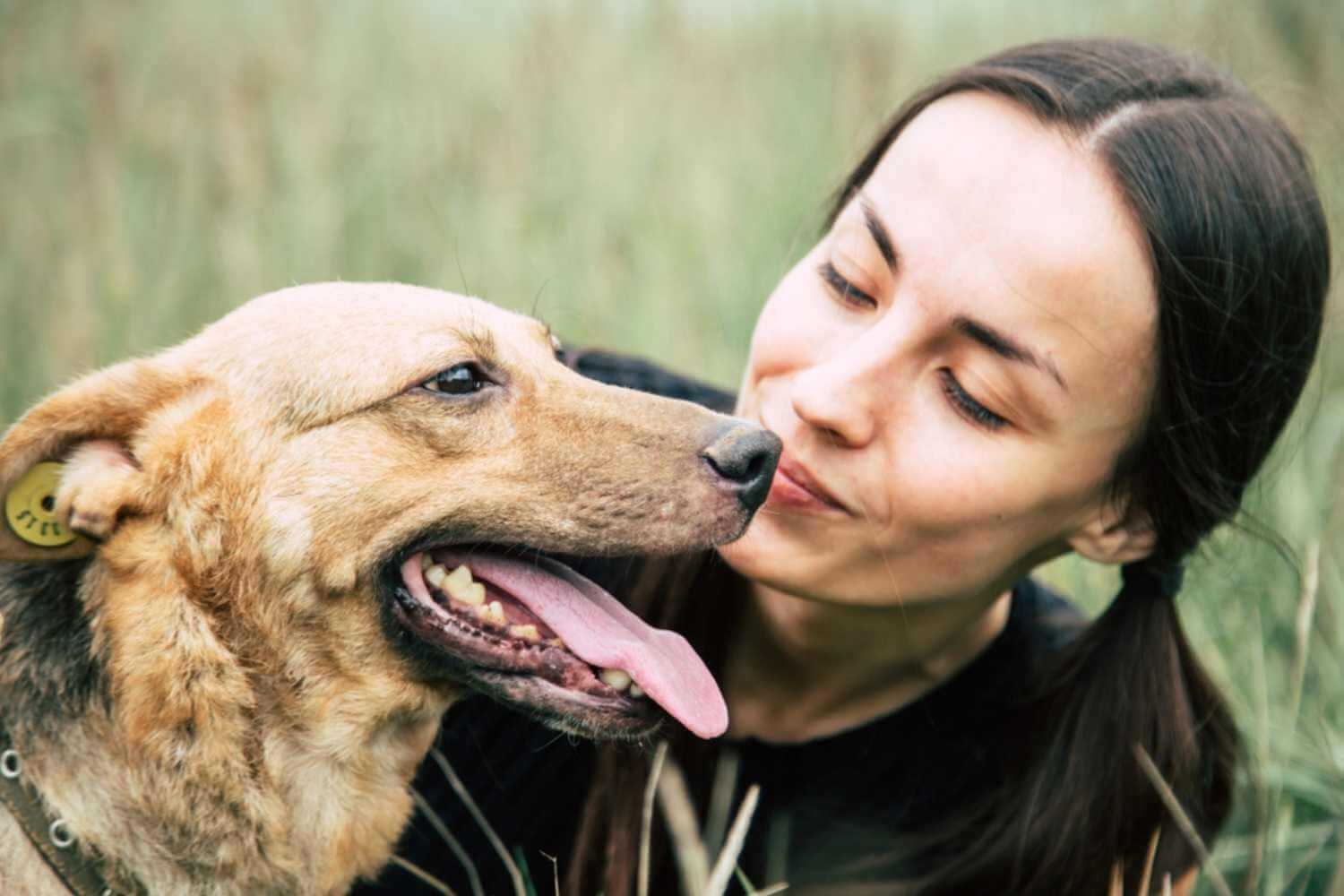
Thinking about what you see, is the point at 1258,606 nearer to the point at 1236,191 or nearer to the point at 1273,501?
the point at 1273,501

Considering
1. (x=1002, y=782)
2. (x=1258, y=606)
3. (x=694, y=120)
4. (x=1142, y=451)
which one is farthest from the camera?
(x=694, y=120)

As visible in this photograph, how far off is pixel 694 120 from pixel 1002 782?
4418mm

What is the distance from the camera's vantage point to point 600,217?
5992mm

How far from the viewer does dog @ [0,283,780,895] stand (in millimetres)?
2295

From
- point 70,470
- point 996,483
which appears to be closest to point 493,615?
point 70,470

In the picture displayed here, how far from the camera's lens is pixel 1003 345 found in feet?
8.66

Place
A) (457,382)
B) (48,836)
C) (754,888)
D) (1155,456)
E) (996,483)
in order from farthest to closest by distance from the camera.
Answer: (754,888)
(1155,456)
(996,483)
(457,382)
(48,836)

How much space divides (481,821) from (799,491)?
41.3 inches

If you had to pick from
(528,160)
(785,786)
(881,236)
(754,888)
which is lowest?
(754,888)

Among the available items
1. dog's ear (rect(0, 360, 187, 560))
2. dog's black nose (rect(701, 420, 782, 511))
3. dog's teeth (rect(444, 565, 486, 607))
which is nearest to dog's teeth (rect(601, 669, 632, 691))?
dog's teeth (rect(444, 565, 486, 607))

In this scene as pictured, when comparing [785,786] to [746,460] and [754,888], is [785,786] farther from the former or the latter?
[746,460]

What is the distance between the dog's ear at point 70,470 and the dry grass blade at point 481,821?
0.97 metres

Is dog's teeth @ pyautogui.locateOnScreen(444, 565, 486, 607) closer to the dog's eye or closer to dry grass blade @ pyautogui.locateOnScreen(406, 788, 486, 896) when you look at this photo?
the dog's eye

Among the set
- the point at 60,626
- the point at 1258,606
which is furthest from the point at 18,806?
the point at 1258,606
